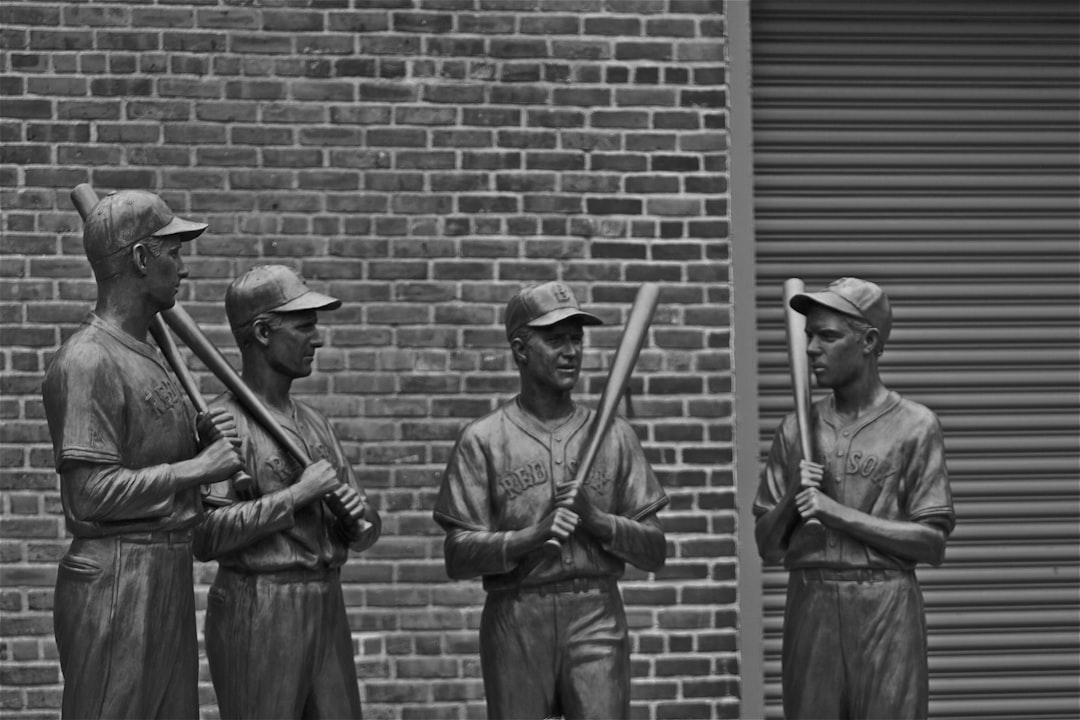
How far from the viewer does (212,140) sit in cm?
761

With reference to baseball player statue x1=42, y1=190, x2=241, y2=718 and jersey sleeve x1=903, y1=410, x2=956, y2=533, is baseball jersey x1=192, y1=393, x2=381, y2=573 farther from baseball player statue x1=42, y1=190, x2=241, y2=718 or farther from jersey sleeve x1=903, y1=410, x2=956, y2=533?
jersey sleeve x1=903, y1=410, x2=956, y2=533

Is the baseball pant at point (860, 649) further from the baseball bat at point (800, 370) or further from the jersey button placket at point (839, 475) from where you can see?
the baseball bat at point (800, 370)

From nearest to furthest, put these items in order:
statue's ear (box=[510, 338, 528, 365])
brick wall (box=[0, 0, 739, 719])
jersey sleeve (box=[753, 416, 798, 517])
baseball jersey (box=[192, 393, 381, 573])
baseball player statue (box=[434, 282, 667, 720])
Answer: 1. baseball jersey (box=[192, 393, 381, 573])
2. baseball player statue (box=[434, 282, 667, 720])
3. statue's ear (box=[510, 338, 528, 365])
4. jersey sleeve (box=[753, 416, 798, 517])
5. brick wall (box=[0, 0, 739, 719])

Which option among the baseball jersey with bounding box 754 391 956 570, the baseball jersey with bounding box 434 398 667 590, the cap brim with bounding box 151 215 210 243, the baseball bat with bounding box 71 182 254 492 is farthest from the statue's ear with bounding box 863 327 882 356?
the cap brim with bounding box 151 215 210 243

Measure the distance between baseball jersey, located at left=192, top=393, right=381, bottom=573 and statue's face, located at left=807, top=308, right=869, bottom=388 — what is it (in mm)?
1608

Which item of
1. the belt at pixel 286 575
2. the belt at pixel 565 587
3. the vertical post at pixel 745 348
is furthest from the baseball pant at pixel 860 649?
the belt at pixel 286 575

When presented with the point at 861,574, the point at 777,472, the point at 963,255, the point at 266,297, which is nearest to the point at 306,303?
the point at 266,297

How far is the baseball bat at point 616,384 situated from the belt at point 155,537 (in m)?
1.16

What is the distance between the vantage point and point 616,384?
6238 mm

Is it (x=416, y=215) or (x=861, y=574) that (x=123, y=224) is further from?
(x=861, y=574)

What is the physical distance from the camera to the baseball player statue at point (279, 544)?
18.9 feet

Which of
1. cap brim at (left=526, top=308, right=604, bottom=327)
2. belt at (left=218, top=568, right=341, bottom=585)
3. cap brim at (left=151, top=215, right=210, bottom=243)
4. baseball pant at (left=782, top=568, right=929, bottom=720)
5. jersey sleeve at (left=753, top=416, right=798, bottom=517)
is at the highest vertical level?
cap brim at (left=151, top=215, right=210, bottom=243)

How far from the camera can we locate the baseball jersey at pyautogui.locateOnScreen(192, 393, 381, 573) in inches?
225

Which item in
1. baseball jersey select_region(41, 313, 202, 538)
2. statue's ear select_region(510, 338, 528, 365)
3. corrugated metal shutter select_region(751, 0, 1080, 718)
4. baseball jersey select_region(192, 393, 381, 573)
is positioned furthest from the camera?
corrugated metal shutter select_region(751, 0, 1080, 718)
